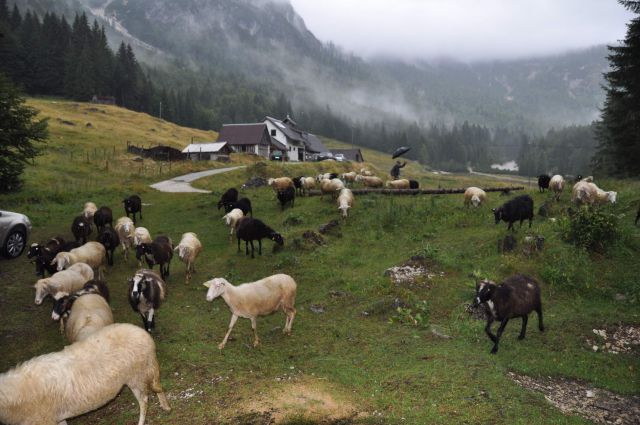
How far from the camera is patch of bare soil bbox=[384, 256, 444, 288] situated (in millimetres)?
15531

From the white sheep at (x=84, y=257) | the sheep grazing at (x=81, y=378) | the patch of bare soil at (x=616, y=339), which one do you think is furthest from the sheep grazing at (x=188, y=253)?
the patch of bare soil at (x=616, y=339)

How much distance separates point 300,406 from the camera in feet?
26.8

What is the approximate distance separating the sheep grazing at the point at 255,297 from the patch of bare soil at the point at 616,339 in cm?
873

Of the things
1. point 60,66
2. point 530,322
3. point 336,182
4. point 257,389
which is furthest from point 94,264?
point 60,66

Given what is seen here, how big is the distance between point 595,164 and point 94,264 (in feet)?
202

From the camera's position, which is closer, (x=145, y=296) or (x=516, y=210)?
(x=145, y=296)

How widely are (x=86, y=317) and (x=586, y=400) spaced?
12.2 metres

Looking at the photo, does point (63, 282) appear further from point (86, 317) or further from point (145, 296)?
point (86, 317)

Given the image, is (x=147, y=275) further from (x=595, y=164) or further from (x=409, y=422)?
(x=595, y=164)

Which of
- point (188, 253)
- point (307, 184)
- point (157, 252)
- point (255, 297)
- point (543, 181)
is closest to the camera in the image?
point (255, 297)

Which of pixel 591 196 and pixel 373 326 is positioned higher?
pixel 591 196

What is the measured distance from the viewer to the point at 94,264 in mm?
16391

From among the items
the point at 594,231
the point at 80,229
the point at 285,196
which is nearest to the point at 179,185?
the point at 285,196

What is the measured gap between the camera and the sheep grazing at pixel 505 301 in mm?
10857
